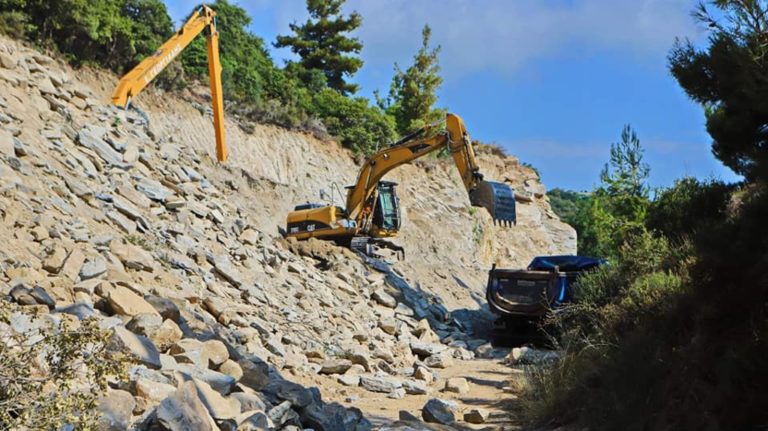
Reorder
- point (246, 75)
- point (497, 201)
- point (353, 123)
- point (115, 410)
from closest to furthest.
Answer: point (115, 410), point (497, 201), point (246, 75), point (353, 123)

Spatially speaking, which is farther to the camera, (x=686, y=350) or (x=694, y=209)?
(x=694, y=209)

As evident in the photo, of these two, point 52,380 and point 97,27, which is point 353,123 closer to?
point 97,27

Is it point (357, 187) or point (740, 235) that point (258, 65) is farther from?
A: point (740, 235)

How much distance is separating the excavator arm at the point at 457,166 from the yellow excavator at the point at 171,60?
4.09 meters

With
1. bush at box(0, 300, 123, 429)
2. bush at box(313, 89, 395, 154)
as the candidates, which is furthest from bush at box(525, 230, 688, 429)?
bush at box(313, 89, 395, 154)

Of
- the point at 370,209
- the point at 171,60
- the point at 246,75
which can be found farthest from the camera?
the point at 246,75

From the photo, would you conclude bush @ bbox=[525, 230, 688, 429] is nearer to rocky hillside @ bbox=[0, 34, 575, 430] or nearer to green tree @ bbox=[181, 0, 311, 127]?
rocky hillside @ bbox=[0, 34, 575, 430]

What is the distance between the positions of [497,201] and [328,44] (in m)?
20.9

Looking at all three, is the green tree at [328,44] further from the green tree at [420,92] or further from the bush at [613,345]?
the bush at [613,345]

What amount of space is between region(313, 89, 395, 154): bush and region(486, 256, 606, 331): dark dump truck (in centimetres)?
1290

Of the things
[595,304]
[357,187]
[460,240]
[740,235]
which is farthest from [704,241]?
[460,240]

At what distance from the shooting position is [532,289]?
639 inches

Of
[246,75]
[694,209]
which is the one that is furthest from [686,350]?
[246,75]

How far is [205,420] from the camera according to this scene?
5.69 metres
